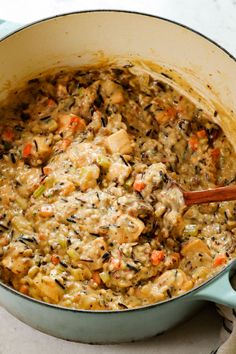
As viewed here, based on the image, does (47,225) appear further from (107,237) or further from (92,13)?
(92,13)

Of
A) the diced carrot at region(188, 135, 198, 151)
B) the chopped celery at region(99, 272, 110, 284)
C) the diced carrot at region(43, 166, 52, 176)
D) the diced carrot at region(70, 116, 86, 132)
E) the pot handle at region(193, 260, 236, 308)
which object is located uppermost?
the diced carrot at region(70, 116, 86, 132)

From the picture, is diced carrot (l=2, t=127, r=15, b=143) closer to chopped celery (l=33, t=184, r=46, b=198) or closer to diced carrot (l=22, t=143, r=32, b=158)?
A: diced carrot (l=22, t=143, r=32, b=158)

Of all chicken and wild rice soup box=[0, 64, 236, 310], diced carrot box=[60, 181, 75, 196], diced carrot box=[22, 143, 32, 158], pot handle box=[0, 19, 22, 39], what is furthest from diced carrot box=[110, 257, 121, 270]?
pot handle box=[0, 19, 22, 39]

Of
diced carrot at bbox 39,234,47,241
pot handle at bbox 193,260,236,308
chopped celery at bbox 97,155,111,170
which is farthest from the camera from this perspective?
chopped celery at bbox 97,155,111,170

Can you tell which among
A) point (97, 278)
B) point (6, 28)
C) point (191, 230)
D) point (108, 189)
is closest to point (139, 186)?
point (108, 189)

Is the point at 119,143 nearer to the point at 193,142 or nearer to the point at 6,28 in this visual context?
the point at 193,142

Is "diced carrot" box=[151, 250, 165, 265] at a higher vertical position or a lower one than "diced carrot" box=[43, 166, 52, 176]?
lower
